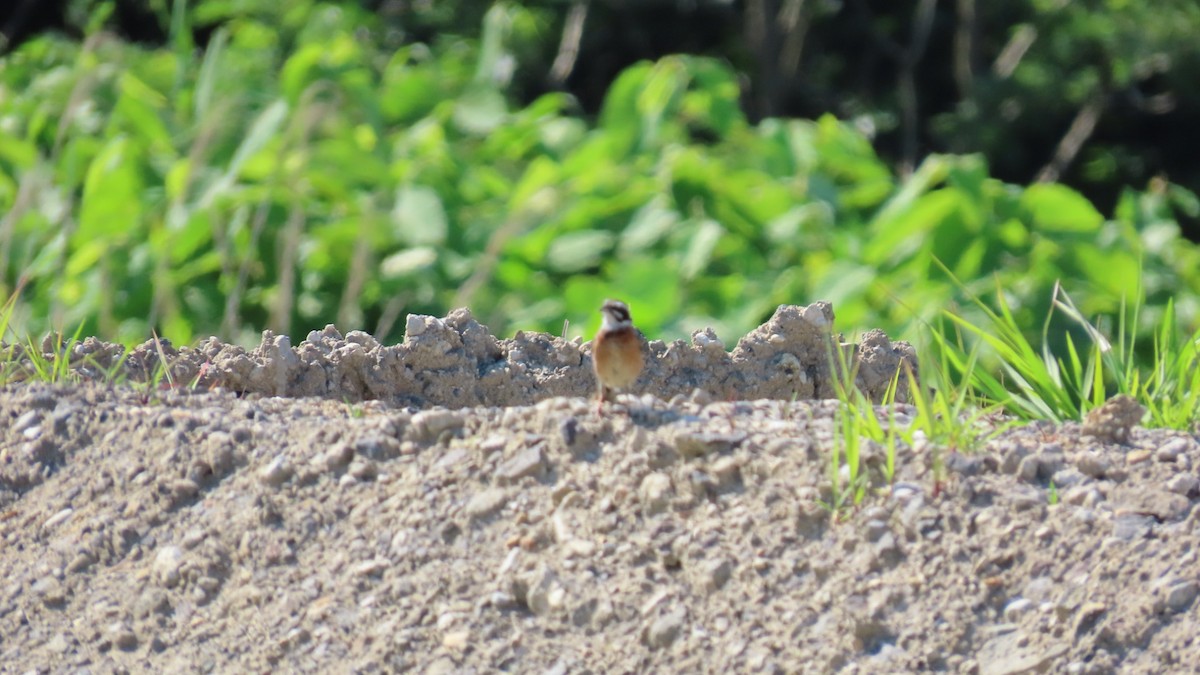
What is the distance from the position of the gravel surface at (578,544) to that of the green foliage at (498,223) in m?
1.77

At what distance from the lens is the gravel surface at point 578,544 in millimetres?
2631

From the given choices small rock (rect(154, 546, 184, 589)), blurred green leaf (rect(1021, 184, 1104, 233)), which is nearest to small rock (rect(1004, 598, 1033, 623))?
small rock (rect(154, 546, 184, 589))

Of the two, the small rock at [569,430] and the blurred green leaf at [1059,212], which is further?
the blurred green leaf at [1059,212]

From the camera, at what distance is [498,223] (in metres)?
6.87

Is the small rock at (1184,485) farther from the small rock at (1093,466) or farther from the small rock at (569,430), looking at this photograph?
the small rock at (569,430)

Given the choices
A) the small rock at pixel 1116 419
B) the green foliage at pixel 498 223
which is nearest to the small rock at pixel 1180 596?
the small rock at pixel 1116 419

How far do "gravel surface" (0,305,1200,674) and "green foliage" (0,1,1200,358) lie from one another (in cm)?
177

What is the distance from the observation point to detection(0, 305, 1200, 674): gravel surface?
2.63 meters

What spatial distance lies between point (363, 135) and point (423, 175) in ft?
3.89

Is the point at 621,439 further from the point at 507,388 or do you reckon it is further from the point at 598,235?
the point at 598,235

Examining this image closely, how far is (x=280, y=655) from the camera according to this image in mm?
2793

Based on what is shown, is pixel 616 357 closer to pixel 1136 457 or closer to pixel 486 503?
pixel 486 503

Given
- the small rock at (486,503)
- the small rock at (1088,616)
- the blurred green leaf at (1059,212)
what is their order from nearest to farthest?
the small rock at (1088,616)
the small rock at (486,503)
the blurred green leaf at (1059,212)

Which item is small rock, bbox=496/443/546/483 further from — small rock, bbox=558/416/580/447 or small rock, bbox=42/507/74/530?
small rock, bbox=42/507/74/530
